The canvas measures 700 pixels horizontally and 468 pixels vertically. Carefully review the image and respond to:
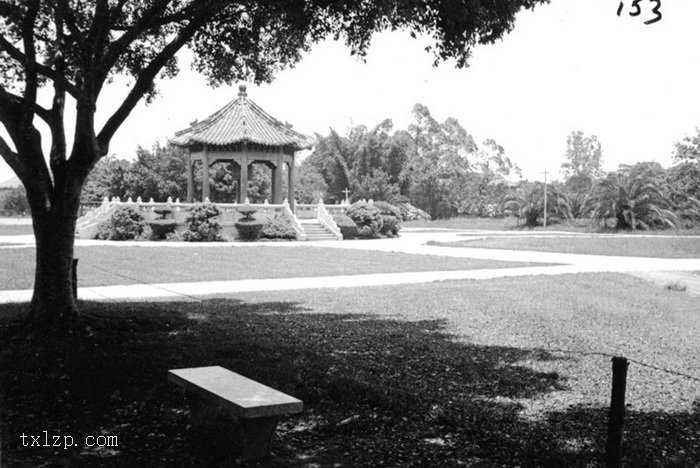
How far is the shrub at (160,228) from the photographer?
32500 mm

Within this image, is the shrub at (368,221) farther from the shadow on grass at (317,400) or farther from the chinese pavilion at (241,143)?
the shadow on grass at (317,400)

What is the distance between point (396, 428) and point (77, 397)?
285 cm

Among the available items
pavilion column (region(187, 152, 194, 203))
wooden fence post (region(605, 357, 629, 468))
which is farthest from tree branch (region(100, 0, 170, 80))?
pavilion column (region(187, 152, 194, 203))

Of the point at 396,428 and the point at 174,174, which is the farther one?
the point at 174,174

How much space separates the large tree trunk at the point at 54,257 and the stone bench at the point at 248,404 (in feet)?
12.8

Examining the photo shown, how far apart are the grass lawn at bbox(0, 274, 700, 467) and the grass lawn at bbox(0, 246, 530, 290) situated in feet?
15.6

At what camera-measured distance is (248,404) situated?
14.8 ft

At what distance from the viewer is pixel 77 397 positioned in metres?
6.18

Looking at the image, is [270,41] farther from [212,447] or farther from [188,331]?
[212,447]

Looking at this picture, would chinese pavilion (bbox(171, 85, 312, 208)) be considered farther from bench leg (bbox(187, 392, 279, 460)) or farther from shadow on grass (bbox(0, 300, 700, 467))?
bench leg (bbox(187, 392, 279, 460))

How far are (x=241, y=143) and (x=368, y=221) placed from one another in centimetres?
789

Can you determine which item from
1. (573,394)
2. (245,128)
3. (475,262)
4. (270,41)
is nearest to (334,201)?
(245,128)

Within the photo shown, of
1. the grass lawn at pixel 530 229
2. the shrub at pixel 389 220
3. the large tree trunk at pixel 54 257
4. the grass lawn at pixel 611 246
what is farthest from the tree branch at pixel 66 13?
the grass lawn at pixel 530 229

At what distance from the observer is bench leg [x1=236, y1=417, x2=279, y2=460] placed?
4629 millimetres
